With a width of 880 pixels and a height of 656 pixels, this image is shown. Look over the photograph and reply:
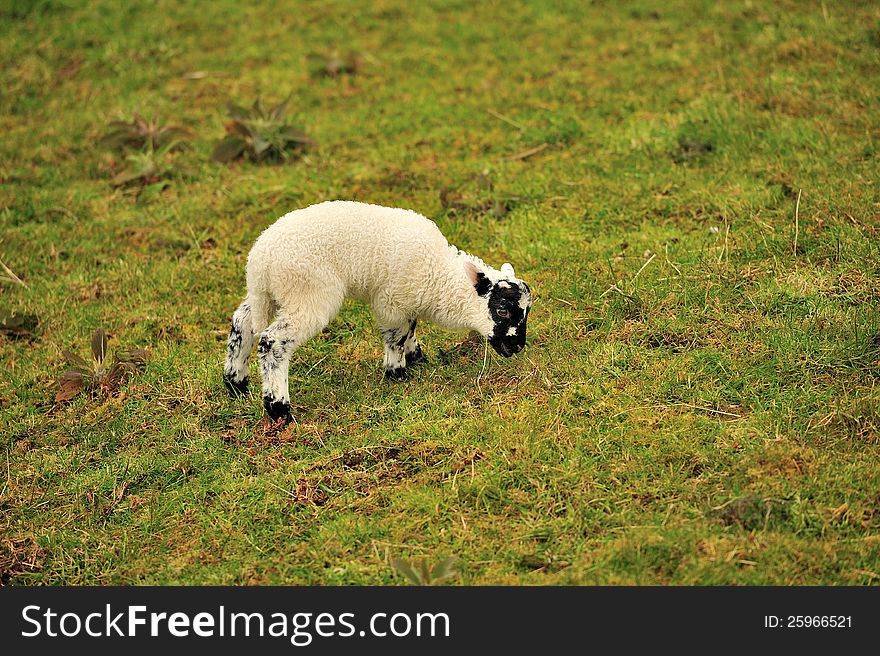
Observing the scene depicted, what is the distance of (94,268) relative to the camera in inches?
323

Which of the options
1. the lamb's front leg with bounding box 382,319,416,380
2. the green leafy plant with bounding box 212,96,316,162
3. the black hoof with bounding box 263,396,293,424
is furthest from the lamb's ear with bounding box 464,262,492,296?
the green leafy plant with bounding box 212,96,316,162

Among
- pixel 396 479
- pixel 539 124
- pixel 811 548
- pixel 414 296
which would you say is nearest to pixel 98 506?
pixel 396 479

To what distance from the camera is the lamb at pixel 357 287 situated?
5.85 metres

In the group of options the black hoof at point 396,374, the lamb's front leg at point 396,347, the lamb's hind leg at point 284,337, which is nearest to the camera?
the lamb's hind leg at point 284,337

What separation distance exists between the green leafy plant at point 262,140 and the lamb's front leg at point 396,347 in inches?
144

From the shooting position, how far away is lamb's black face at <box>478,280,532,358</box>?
6.14 metres

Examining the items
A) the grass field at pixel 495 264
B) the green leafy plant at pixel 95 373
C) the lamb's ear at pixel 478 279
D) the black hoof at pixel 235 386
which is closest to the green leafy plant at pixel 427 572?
the grass field at pixel 495 264

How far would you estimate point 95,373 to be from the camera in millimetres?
6723

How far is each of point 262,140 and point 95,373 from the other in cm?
357

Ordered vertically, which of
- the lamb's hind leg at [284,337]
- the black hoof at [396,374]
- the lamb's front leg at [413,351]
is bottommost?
the black hoof at [396,374]

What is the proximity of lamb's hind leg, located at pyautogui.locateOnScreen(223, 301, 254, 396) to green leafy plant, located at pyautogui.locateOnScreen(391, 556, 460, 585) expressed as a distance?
2152mm

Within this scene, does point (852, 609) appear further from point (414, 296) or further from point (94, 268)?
point (94, 268)

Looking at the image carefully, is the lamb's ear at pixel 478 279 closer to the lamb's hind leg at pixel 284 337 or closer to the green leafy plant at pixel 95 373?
the lamb's hind leg at pixel 284 337

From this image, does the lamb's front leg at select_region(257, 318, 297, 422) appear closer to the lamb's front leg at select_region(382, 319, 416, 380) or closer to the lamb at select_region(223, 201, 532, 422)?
the lamb at select_region(223, 201, 532, 422)
